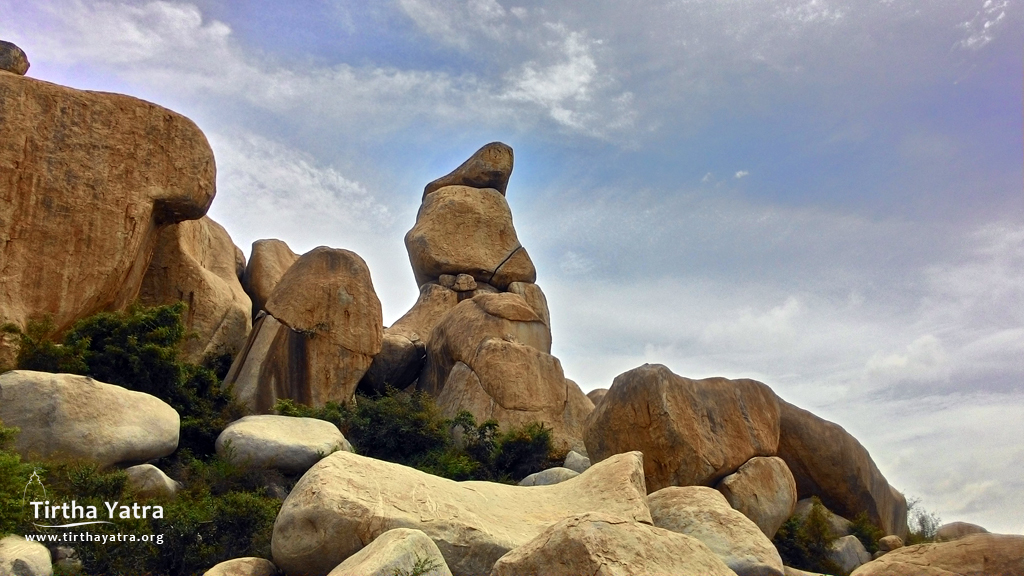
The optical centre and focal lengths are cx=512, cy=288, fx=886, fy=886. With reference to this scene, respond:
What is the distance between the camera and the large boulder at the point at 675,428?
15195 mm

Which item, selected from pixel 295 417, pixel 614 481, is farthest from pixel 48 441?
pixel 614 481

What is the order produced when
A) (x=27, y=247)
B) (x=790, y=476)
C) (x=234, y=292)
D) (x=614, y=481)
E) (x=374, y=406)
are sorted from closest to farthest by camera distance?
(x=614, y=481) < (x=790, y=476) < (x=27, y=247) < (x=374, y=406) < (x=234, y=292)

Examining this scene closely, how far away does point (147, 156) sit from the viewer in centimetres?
1928

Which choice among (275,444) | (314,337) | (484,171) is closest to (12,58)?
(314,337)

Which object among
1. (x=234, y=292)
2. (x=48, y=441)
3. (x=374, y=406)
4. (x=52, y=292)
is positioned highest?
(x=234, y=292)

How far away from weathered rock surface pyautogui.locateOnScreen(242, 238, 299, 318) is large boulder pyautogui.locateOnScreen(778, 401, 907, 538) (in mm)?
15291

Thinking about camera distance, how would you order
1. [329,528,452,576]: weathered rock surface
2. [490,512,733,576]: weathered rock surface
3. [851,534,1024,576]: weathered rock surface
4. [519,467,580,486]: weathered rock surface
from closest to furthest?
1. [490,512,733,576]: weathered rock surface
2. [329,528,452,576]: weathered rock surface
3. [851,534,1024,576]: weathered rock surface
4. [519,467,580,486]: weathered rock surface

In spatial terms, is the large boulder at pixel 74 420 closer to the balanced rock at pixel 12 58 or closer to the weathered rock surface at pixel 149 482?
the weathered rock surface at pixel 149 482

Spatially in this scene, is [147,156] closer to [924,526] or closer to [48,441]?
[48,441]

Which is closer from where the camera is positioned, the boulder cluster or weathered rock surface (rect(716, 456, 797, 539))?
the boulder cluster

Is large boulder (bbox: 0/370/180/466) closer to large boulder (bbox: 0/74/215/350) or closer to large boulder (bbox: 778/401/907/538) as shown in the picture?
large boulder (bbox: 0/74/215/350)

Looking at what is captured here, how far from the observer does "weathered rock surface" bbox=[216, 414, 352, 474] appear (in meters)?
14.9

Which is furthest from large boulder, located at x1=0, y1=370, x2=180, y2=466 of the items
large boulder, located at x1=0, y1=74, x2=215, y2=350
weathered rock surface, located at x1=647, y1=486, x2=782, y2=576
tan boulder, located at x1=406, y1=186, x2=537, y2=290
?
tan boulder, located at x1=406, y1=186, x2=537, y2=290

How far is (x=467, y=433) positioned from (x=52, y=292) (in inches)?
349
